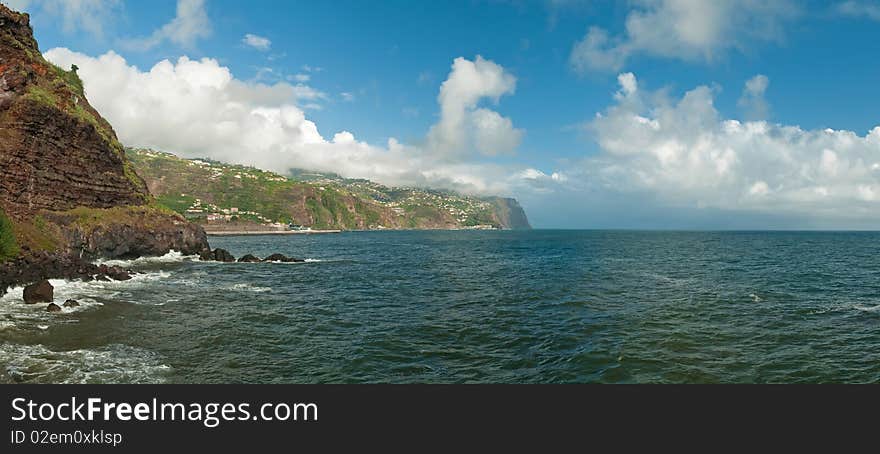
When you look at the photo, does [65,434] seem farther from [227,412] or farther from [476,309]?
[476,309]

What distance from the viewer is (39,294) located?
111 ft

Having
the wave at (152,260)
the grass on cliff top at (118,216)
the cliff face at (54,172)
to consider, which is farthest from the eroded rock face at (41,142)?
the wave at (152,260)

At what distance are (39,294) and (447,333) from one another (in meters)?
A: 32.2

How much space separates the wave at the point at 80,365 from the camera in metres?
19.1

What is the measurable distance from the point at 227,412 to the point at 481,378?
1259 cm

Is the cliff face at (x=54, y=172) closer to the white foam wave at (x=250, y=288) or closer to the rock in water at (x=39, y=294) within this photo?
the rock in water at (x=39, y=294)

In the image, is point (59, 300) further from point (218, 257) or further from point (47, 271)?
point (218, 257)

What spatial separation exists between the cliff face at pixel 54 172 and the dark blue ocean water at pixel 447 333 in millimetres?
A: 17196

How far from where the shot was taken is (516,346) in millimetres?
26859

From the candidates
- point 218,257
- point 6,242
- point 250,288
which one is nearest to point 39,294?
point 6,242

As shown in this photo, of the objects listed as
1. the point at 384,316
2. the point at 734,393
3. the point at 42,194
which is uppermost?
the point at 42,194

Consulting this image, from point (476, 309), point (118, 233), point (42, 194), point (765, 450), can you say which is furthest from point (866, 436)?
point (118, 233)

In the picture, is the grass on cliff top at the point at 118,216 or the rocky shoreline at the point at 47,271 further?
the grass on cliff top at the point at 118,216

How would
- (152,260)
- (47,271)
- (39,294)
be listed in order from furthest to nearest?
1. (152,260)
2. (47,271)
3. (39,294)
